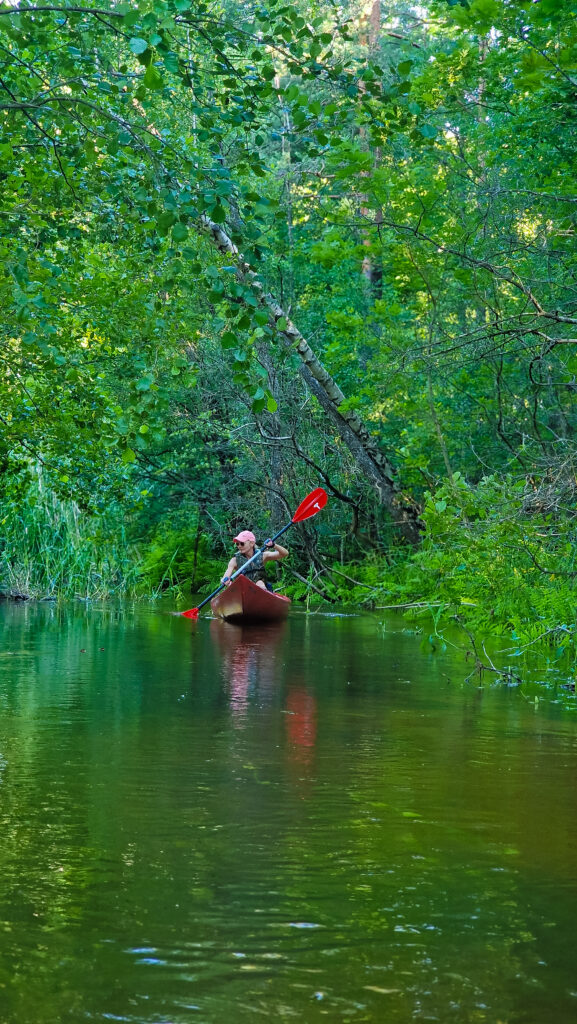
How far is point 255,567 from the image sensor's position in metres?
18.4

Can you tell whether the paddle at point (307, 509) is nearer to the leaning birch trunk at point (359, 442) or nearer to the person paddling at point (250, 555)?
the person paddling at point (250, 555)

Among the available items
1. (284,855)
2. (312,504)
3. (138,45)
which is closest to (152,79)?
(138,45)

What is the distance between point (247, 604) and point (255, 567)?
282 centimetres

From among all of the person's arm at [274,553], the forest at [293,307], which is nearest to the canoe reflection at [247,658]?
the person's arm at [274,553]

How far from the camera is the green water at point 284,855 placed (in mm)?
3156

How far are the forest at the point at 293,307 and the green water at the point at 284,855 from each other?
155cm

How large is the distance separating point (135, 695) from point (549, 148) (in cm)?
656

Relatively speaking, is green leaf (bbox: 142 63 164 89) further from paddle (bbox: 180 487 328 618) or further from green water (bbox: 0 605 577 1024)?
paddle (bbox: 180 487 328 618)

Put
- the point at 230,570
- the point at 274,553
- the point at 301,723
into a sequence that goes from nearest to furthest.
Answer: the point at 301,723 < the point at 274,553 < the point at 230,570

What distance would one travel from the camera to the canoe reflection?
28.7ft

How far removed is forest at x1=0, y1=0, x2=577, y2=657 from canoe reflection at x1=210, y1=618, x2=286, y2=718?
1.42 m

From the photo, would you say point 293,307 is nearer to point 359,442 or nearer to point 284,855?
point 359,442

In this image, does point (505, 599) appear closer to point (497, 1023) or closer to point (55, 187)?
point (55, 187)

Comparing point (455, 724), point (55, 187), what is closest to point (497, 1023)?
point (455, 724)
